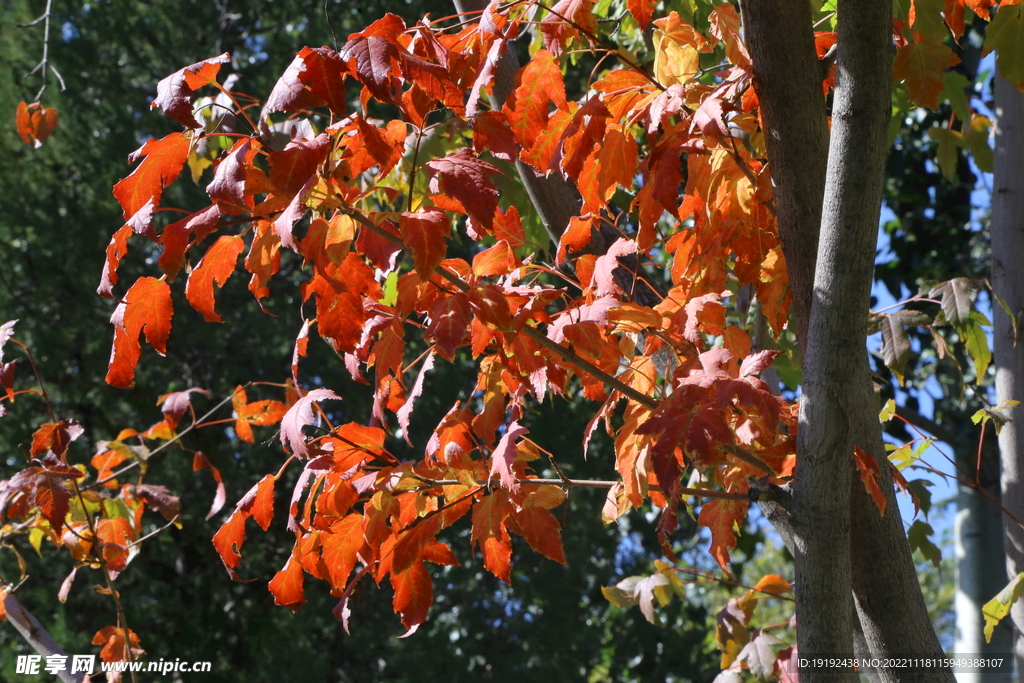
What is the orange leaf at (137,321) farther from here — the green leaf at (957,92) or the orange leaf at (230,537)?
the green leaf at (957,92)

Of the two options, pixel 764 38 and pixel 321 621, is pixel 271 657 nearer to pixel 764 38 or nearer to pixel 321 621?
pixel 321 621

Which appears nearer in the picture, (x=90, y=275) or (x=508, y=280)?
(x=508, y=280)

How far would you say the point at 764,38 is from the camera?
1.00 meters

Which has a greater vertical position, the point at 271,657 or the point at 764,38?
the point at 764,38

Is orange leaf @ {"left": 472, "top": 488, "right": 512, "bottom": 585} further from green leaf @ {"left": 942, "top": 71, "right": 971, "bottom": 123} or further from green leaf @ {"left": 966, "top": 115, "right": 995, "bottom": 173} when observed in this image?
green leaf @ {"left": 966, "top": 115, "right": 995, "bottom": 173}

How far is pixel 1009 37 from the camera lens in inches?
48.5

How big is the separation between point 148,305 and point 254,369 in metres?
3.28

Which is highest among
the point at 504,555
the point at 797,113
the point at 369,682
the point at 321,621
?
the point at 797,113

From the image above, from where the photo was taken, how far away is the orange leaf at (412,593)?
1.10m

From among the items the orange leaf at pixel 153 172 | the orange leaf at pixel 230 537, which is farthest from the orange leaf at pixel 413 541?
the orange leaf at pixel 153 172

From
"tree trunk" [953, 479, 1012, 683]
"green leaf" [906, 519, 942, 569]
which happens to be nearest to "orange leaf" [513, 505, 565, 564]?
"green leaf" [906, 519, 942, 569]

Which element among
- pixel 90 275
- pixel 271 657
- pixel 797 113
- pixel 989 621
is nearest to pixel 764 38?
pixel 797 113

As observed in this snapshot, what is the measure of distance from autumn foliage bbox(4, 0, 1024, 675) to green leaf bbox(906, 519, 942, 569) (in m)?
0.51

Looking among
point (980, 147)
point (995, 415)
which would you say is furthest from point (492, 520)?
point (980, 147)
